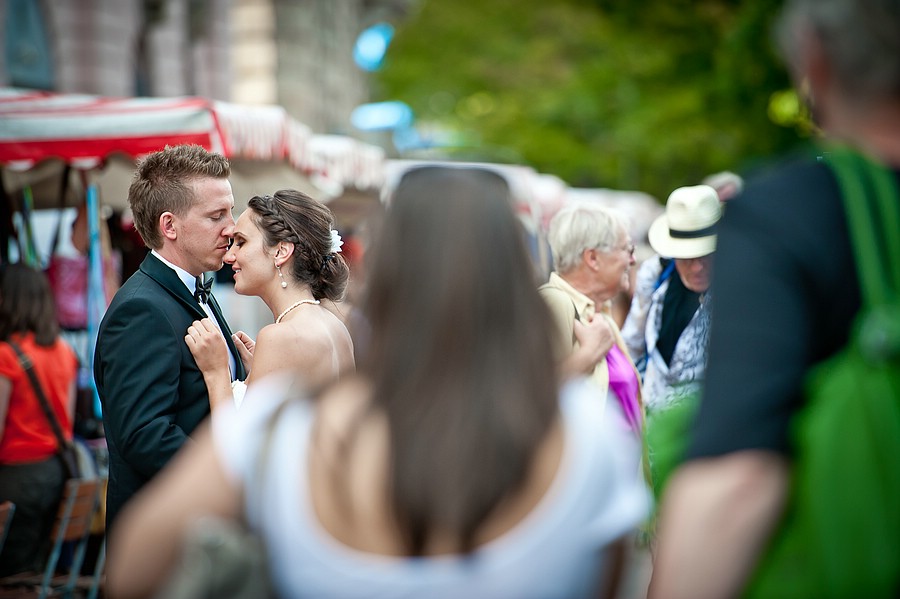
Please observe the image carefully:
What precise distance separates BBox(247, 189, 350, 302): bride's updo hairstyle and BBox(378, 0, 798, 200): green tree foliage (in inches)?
603

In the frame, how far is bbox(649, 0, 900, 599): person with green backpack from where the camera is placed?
1819 mm

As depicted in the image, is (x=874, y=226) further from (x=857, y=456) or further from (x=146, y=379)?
(x=146, y=379)

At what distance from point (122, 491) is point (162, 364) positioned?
521 mm

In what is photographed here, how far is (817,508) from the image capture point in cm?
183

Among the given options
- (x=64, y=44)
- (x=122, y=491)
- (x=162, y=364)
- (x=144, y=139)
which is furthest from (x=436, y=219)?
(x=64, y=44)

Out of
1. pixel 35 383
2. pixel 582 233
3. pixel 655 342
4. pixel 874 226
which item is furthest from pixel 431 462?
pixel 35 383

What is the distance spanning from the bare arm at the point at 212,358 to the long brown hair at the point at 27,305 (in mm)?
3197

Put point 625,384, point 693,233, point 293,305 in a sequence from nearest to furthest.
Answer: point 293,305 < point 625,384 < point 693,233

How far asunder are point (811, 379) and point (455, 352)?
0.61 m

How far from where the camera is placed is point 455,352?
6.62 feet

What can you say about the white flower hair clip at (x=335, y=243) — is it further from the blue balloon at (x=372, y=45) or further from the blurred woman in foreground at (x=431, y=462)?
the blue balloon at (x=372, y=45)

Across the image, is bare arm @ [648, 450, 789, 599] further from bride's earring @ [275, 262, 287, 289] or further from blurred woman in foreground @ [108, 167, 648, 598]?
bride's earring @ [275, 262, 287, 289]

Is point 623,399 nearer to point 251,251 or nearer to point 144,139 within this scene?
point 251,251

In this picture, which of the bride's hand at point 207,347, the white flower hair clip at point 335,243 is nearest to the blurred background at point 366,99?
the white flower hair clip at point 335,243
